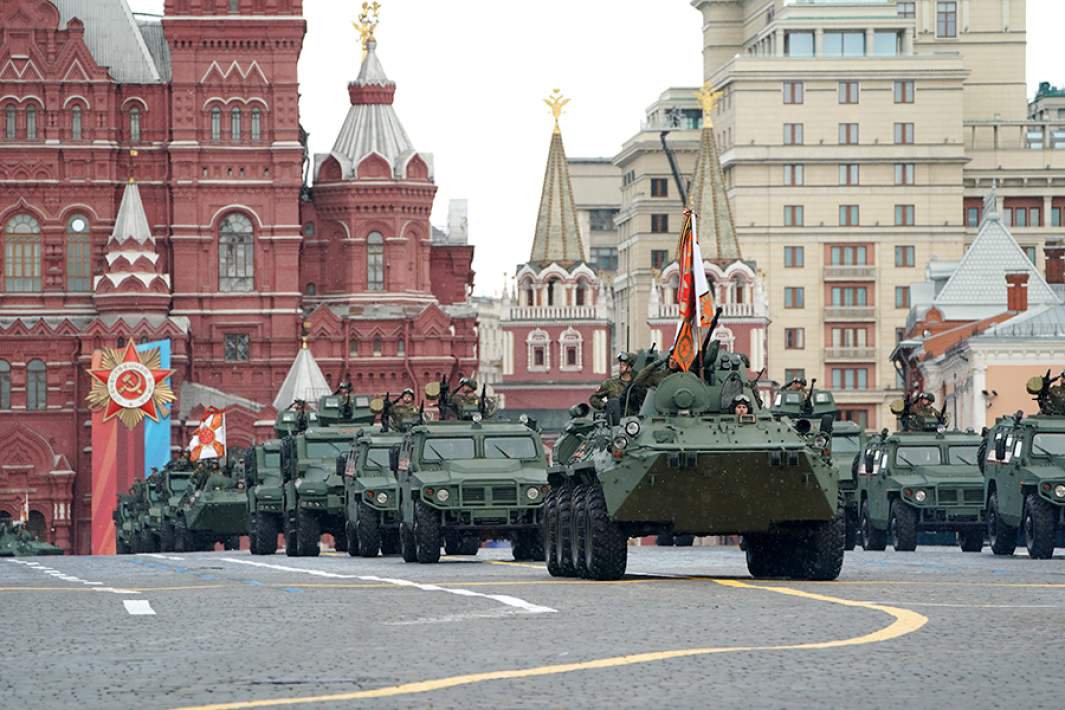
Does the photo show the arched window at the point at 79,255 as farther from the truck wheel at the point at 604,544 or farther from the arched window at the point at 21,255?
the truck wheel at the point at 604,544

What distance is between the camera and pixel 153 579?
92.1 feet

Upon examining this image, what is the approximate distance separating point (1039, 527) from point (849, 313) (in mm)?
111721

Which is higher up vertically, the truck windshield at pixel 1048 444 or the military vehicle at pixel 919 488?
the truck windshield at pixel 1048 444

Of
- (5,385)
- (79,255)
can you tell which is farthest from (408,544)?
(79,255)

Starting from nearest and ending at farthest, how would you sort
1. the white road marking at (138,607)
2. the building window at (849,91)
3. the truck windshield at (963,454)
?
the white road marking at (138,607) → the truck windshield at (963,454) → the building window at (849,91)

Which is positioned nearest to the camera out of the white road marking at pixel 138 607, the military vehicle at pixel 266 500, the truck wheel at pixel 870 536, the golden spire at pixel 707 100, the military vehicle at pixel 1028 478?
the white road marking at pixel 138 607

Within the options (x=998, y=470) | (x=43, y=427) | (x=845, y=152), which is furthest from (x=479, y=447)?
(x=845, y=152)

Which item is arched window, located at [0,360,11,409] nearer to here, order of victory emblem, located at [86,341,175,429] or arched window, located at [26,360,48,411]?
arched window, located at [26,360,48,411]

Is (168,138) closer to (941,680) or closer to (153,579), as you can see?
(153,579)

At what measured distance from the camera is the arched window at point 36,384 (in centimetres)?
10219

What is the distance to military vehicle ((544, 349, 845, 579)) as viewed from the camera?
24.1 metres

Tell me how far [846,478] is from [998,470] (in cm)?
769

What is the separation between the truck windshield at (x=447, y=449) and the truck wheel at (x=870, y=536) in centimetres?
830

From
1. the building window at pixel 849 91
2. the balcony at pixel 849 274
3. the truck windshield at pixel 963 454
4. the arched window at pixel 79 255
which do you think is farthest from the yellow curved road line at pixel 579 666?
the building window at pixel 849 91
